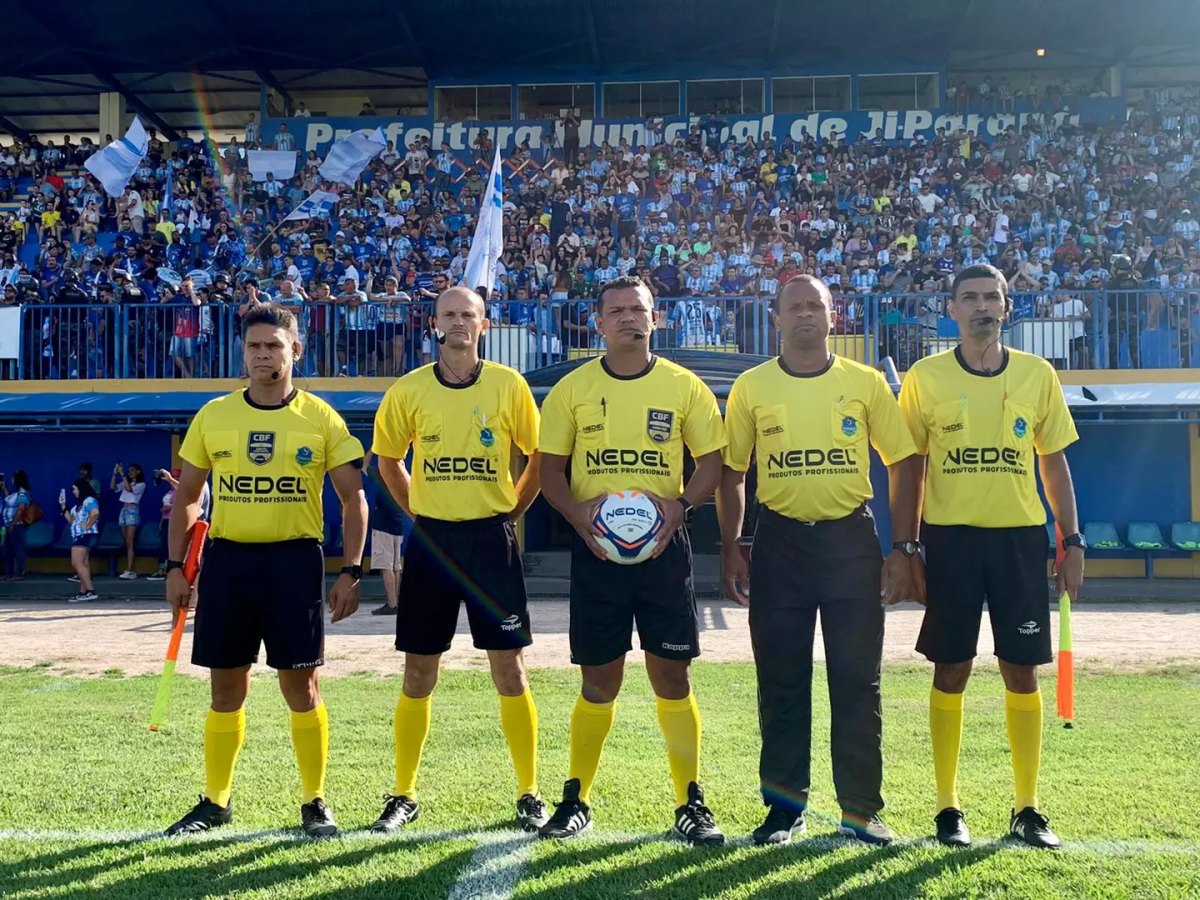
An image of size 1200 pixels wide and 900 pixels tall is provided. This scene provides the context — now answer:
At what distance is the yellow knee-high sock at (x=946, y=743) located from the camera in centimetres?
407

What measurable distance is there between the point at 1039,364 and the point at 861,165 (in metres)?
19.3

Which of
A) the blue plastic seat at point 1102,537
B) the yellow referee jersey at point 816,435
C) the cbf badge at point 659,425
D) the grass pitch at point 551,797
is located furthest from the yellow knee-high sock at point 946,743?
the blue plastic seat at point 1102,537

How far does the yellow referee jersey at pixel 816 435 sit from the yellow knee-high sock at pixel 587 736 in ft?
3.58

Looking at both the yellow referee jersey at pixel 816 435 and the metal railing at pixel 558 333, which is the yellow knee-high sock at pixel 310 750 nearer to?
the yellow referee jersey at pixel 816 435

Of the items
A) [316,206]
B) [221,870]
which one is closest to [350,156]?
[316,206]

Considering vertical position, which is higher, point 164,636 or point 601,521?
point 601,521

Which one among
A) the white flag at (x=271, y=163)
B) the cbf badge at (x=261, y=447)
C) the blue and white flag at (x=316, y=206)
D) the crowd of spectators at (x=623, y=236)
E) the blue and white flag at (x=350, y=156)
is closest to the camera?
the cbf badge at (x=261, y=447)

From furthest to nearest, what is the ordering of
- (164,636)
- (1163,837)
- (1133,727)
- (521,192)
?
1. (521,192)
2. (164,636)
3. (1133,727)
4. (1163,837)

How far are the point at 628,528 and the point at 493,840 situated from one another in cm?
132

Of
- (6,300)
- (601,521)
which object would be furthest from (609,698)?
(6,300)

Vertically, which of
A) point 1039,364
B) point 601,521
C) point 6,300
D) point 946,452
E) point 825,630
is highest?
point 6,300

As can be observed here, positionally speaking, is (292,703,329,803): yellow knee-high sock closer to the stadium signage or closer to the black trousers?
the black trousers

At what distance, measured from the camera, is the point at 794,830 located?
4.04m

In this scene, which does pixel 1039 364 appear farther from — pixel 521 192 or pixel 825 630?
pixel 521 192
